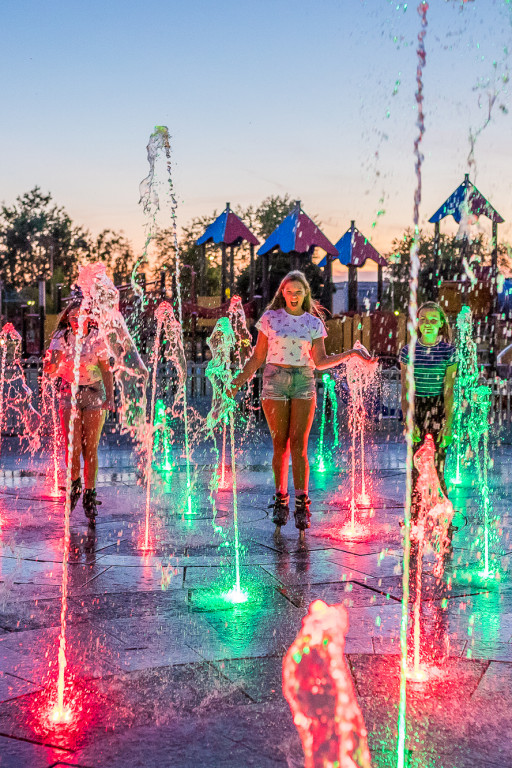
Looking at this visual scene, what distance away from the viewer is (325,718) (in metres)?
1.81

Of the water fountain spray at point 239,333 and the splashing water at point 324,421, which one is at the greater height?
the water fountain spray at point 239,333

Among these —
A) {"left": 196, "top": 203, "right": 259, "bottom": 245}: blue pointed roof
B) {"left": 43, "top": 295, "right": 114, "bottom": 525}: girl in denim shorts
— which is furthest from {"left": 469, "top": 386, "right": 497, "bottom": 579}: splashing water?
{"left": 196, "top": 203, "right": 259, "bottom": 245}: blue pointed roof

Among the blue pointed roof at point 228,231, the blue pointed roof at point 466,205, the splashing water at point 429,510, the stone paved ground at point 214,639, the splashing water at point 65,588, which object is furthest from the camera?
the blue pointed roof at point 228,231

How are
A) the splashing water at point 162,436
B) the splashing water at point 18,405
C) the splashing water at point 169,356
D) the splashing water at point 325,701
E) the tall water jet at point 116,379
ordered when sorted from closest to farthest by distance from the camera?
the splashing water at point 325,701 → the tall water jet at point 116,379 → the splashing water at point 162,436 → the splashing water at point 18,405 → the splashing water at point 169,356

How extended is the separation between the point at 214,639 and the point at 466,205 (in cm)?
1877

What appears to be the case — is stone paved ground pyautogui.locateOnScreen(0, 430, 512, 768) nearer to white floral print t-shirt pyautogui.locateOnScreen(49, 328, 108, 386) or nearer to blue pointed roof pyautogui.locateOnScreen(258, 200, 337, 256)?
white floral print t-shirt pyautogui.locateOnScreen(49, 328, 108, 386)

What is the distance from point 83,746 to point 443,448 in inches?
148

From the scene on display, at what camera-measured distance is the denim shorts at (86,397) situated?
6031 millimetres

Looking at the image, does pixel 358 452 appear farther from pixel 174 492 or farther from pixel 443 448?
pixel 443 448

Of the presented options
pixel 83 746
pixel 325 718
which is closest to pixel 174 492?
pixel 83 746

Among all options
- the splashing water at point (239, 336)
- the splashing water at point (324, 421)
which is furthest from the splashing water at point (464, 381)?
the splashing water at point (239, 336)

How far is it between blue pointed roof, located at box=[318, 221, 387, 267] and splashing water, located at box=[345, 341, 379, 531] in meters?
9.50

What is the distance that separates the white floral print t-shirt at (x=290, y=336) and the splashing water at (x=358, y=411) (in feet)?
5.39

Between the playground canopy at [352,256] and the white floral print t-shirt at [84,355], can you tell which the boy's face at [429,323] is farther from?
the playground canopy at [352,256]
